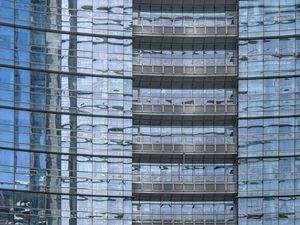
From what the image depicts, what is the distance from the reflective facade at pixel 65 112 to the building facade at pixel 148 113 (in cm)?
7

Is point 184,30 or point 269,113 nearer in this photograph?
point 269,113

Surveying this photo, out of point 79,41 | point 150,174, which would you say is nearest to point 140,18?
point 79,41

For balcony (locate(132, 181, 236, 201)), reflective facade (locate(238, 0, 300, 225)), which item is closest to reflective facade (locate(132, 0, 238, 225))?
balcony (locate(132, 181, 236, 201))

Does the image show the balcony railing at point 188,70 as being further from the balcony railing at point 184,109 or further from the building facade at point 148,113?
the balcony railing at point 184,109

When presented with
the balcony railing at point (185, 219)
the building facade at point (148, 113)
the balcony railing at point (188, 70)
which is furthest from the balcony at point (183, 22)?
the balcony railing at point (185, 219)

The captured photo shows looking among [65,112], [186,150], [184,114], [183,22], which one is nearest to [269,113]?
[184,114]

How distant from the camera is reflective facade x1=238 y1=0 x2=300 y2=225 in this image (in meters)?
83.8

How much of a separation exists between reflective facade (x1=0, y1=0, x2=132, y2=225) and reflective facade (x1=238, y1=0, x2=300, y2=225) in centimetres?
827

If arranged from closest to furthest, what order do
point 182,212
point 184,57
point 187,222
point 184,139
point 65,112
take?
point 65,112 < point 187,222 < point 182,212 < point 184,139 < point 184,57

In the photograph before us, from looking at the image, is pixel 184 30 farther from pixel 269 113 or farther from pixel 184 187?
pixel 184 187

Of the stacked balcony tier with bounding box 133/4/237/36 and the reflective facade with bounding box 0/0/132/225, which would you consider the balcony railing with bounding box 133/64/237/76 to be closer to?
the reflective facade with bounding box 0/0/132/225

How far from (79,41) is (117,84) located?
410 cm

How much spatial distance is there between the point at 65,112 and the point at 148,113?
6.13 metres

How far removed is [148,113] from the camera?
282 feet
